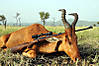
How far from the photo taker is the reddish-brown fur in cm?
393

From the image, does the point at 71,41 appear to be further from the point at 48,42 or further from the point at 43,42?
the point at 43,42

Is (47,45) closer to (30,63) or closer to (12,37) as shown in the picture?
(30,63)

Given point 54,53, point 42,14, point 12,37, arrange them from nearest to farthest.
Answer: point 54,53 → point 12,37 → point 42,14

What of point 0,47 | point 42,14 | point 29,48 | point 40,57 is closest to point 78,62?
point 40,57

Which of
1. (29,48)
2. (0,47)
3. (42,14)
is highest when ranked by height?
(29,48)

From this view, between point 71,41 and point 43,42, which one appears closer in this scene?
point 71,41

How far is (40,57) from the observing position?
4.61 meters

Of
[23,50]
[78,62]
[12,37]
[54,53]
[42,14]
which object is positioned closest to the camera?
[78,62]

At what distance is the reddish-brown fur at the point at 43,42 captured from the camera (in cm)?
393

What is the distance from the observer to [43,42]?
471 centimetres

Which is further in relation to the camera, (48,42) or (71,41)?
(48,42)

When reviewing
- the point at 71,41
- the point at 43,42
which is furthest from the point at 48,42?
the point at 71,41

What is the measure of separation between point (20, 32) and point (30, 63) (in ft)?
7.52

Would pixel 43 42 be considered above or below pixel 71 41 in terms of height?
below
